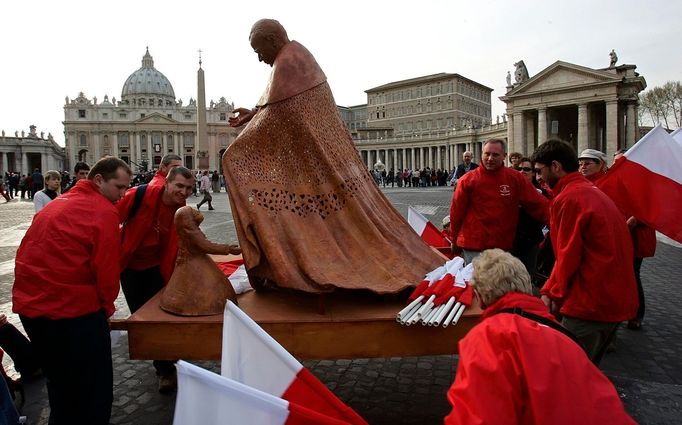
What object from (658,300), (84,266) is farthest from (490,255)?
(658,300)

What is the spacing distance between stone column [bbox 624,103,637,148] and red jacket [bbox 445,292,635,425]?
158 ft

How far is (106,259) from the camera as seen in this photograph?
9.41ft

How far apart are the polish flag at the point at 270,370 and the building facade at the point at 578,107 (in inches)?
1838

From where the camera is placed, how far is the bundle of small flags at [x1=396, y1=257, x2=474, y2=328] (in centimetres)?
294

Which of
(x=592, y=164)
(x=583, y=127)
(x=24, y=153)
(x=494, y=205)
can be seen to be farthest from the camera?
(x=24, y=153)

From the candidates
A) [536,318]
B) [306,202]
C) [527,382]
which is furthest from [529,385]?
[306,202]

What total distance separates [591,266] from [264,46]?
279 cm

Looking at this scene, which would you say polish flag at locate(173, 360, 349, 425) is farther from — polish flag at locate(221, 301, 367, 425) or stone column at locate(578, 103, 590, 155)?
stone column at locate(578, 103, 590, 155)

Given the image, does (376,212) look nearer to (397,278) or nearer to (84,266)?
(397,278)

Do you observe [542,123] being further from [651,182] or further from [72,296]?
[72,296]

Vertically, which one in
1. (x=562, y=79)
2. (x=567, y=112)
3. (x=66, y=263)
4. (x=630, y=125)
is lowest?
(x=66, y=263)

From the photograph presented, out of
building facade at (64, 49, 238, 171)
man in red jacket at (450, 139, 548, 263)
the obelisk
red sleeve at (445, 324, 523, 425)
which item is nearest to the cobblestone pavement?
man in red jacket at (450, 139, 548, 263)

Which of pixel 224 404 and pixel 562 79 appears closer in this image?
pixel 224 404

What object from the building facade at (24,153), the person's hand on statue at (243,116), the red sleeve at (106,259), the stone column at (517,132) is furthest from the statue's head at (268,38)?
the building facade at (24,153)
